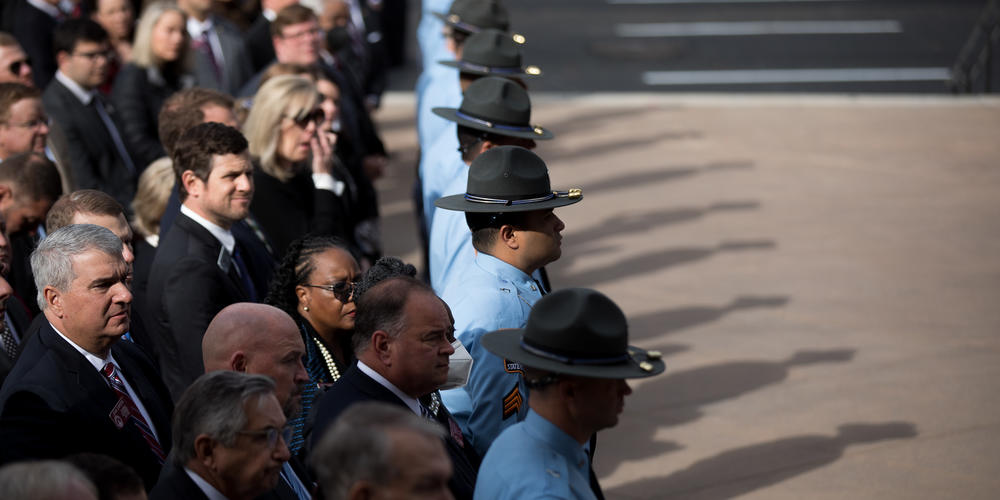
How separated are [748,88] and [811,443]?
11.7m

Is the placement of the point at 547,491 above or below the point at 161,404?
above

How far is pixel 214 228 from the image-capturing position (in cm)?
520

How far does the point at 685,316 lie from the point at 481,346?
→ 5.02m

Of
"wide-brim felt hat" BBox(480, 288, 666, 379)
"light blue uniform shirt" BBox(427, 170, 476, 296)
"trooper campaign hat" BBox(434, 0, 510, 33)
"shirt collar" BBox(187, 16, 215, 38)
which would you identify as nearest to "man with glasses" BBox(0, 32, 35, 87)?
"shirt collar" BBox(187, 16, 215, 38)

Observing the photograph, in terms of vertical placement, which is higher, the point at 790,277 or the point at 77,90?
the point at 77,90

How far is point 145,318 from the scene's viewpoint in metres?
5.39

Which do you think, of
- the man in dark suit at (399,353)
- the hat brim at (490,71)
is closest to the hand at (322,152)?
the hat brim at (490,71)

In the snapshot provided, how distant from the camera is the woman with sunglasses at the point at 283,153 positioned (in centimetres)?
630

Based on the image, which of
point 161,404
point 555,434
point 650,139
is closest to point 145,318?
point 161,404

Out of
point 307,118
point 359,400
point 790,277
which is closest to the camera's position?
point 359,400

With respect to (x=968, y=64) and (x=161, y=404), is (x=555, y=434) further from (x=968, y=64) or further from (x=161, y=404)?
(x=968, y=64)

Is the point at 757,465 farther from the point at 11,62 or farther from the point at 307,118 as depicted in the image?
the point at 11,62

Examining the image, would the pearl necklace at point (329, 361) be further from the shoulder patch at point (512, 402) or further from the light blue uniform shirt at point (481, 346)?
the shoulder patch at point (512, 402)

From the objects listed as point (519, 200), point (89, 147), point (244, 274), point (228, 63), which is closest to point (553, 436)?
point (519, 200)
